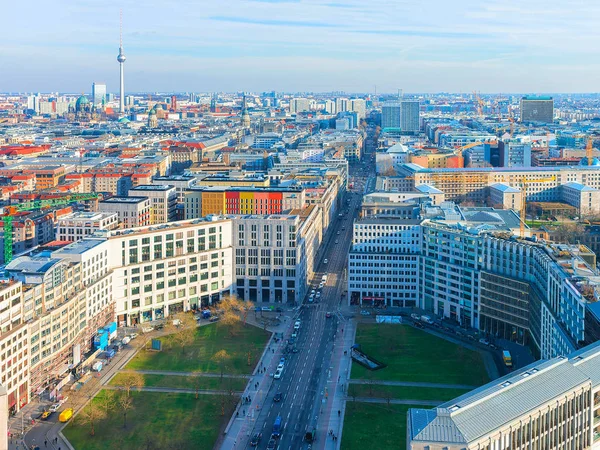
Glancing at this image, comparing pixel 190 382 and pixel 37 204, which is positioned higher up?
pixel 37 204

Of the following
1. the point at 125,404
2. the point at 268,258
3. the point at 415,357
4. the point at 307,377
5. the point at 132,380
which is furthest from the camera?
the point at 268,258

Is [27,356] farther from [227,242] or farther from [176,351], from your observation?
[227,242]

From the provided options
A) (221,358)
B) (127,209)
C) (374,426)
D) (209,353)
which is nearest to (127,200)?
(127,209)

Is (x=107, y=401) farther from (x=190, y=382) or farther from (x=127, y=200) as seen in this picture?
(x=127, y=200)

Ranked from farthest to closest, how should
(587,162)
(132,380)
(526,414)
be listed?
(587,162) → (132,380) → (526,414)

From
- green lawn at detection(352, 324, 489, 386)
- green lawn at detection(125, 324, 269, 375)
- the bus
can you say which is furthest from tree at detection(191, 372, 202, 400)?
the bus

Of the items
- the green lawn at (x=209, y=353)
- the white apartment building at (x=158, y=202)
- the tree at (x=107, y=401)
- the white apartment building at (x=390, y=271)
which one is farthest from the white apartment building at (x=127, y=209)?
the tree at (x=107, y=401)
